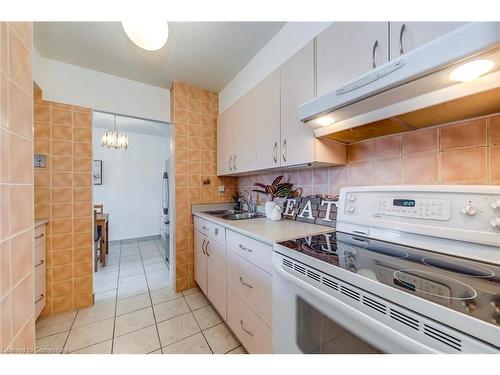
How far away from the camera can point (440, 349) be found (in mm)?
433

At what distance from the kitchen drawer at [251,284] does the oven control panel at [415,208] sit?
667mm

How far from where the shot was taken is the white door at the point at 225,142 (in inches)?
80.3

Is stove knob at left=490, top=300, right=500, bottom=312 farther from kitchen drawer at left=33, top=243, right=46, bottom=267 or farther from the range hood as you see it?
kitchen drawer at left=33, top=243, right=46, bottom=267

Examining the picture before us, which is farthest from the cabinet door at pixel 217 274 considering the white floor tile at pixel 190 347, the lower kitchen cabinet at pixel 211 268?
the white floor tile at pixel 190 347

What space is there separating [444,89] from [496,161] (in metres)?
0.40

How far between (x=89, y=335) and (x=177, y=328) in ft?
2.13

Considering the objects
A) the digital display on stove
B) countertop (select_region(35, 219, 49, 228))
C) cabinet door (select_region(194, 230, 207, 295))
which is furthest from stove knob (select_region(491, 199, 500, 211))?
countertop (select_region(35, 219, 49, 228))

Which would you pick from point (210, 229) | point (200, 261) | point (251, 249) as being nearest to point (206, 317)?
point (200, 261)

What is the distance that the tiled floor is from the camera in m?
1.36

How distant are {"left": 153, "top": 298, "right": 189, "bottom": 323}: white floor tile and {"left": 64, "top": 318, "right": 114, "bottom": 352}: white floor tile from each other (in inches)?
13.5

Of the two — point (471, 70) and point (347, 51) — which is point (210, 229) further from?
point (471, 70)

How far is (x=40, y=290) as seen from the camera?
1606 millimetres

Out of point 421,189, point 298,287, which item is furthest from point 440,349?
point 421,189
